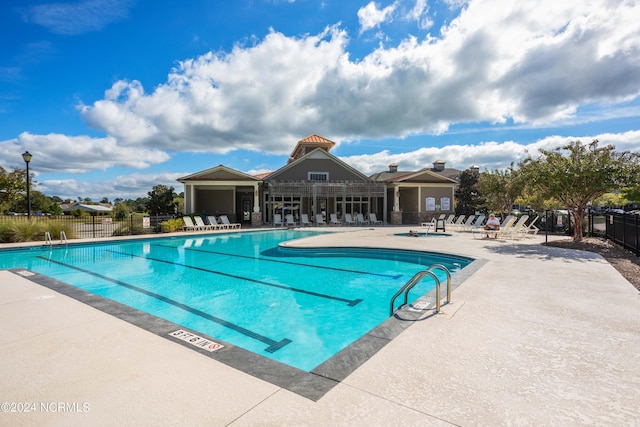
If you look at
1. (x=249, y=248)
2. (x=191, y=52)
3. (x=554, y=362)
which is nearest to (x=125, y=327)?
(x=554, y=362)

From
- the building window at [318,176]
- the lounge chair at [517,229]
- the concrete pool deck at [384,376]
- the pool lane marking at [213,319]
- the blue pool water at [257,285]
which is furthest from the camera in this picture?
the building window at [318,176]

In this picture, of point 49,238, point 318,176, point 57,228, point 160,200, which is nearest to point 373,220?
point 318,176

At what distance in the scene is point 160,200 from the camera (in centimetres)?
2320

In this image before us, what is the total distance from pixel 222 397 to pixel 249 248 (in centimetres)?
1190

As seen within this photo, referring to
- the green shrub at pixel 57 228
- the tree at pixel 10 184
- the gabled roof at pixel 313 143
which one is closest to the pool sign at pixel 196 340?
the green shrub at pixel 57 228

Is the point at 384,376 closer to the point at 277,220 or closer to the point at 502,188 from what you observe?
the point at 277,220

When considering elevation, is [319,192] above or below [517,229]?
above

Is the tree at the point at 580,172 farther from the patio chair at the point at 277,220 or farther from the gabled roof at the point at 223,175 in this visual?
the gabled roof at the point at 223,175

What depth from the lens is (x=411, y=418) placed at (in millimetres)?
2070

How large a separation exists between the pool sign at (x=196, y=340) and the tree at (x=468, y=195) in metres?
30.5

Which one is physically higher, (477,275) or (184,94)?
(184,94)

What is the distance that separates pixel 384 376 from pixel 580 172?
1238 centimetres

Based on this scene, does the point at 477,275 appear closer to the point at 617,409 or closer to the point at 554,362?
the point at 554,362

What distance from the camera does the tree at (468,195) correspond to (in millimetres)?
29703
